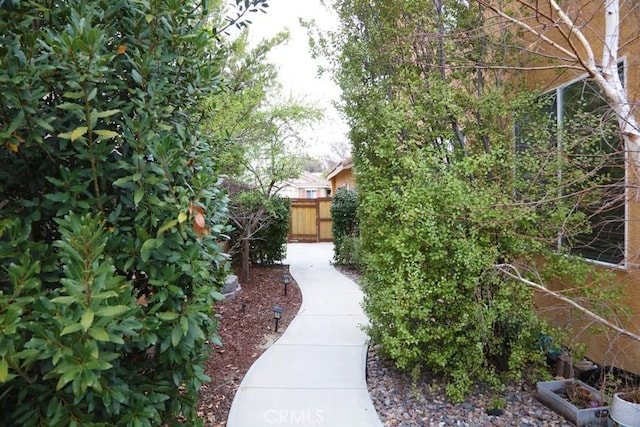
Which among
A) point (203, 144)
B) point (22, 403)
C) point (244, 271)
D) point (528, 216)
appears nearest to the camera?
point (22, 403)

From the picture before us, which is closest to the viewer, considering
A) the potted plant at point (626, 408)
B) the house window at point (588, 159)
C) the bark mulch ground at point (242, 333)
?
the potted plant at point (626, 408)

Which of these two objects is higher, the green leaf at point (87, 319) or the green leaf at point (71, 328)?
the green leaf at point (87, 319)

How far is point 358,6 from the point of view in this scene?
5434mm

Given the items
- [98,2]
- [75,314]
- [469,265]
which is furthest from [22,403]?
[469,265]

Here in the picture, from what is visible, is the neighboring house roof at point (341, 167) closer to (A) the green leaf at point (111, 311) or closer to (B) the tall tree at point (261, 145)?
(B) the tall tree at point (261, 145)

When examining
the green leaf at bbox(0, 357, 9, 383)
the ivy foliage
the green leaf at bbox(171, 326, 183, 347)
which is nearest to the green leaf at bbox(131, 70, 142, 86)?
the green leaf at bbox(171, 326, 183, 347)

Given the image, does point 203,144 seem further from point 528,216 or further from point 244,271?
point 244,271

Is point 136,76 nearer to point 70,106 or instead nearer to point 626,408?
point 70,106

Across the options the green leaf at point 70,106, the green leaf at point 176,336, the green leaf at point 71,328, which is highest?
the green leaf at point 70,106

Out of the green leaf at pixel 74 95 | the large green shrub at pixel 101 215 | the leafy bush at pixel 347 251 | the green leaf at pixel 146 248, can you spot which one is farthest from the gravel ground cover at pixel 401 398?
the leafy bush at pixel 347 251

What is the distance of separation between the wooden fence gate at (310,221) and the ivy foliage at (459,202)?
14813 millimetres

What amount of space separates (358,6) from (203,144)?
12.7 ft

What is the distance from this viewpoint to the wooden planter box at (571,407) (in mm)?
3576

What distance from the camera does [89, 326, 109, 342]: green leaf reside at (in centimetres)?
149
